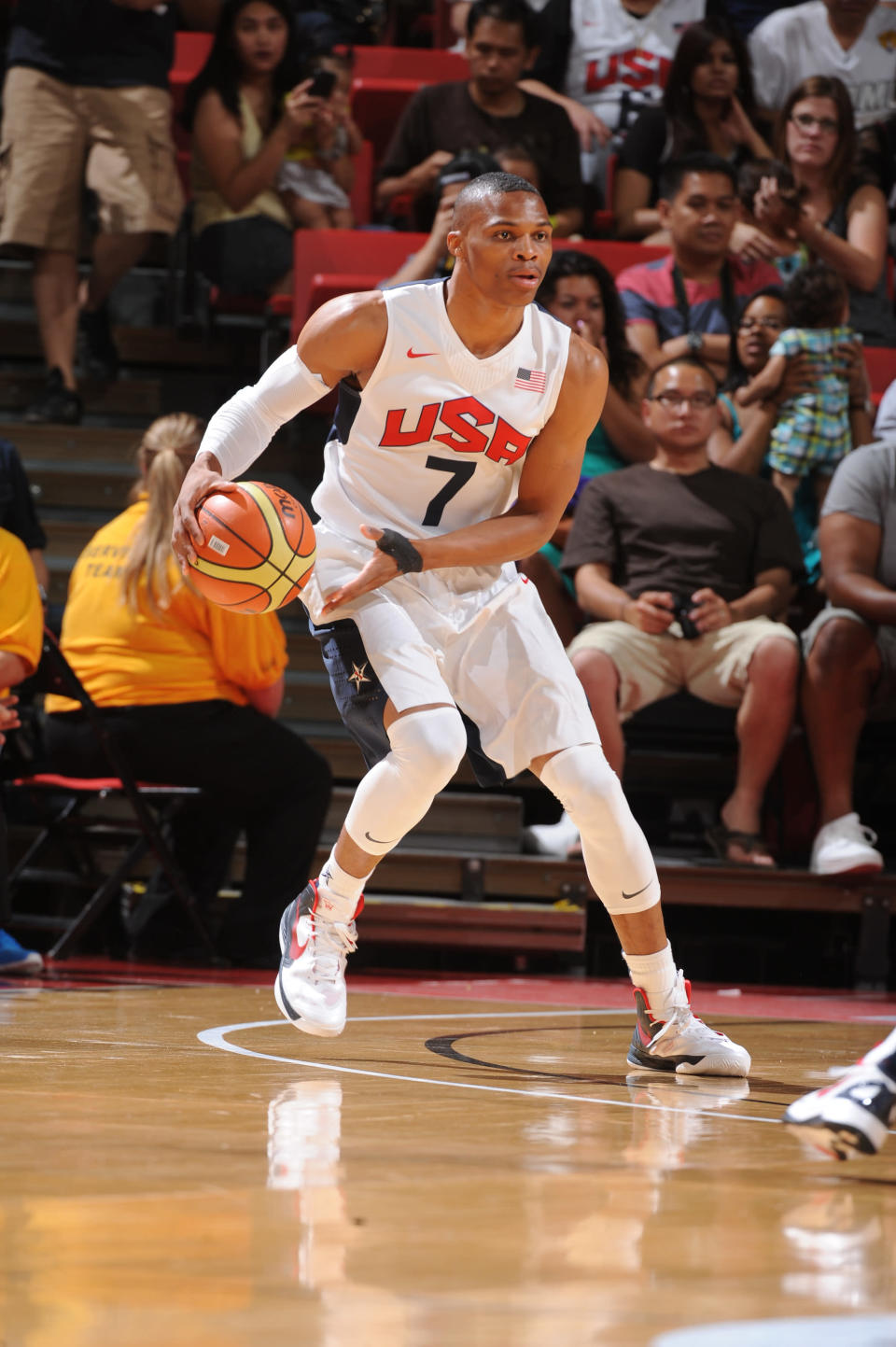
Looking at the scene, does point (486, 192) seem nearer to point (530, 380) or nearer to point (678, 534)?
point (530, 380)

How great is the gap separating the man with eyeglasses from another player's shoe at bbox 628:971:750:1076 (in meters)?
2.17

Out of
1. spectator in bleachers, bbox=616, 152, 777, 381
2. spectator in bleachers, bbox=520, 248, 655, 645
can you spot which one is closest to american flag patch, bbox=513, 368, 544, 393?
spectator in bleachers, bbox=520, 248, 655, 645

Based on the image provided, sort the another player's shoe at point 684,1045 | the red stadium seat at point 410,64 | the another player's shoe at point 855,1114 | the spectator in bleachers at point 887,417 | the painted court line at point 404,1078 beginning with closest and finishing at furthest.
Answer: the another player's shoe at point 855,1114 → the painted court line at point 404,1078 → the another player's shoe at point 684,1045 → the spectator in bleachers at point 887,417 → the red stadium seat at point 410,64

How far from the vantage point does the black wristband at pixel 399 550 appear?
319 cm

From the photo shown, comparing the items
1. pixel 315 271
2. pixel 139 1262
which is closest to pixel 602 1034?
pixel 139 1262

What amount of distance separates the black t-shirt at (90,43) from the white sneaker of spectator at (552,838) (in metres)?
3.63

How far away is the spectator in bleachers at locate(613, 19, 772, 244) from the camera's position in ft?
25.4

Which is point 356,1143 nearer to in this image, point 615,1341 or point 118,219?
point 615,1341

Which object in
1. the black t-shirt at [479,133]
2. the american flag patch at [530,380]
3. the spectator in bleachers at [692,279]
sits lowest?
the american flag patch at [530,380]

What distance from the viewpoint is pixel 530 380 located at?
3.36m

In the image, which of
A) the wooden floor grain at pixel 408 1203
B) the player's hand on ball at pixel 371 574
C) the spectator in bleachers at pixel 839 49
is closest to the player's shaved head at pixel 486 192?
the player's hand on ball at pixel 371 574

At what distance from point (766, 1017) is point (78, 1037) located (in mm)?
1895

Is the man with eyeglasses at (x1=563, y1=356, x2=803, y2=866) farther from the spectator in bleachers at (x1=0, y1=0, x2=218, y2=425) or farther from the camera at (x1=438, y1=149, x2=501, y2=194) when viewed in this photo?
the spectator in bleachers at (x1=0, y1=0, x2=218, y2=425)

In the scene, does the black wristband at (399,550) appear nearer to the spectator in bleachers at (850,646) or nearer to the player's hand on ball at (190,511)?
the player's hand on ball at (190,511)
